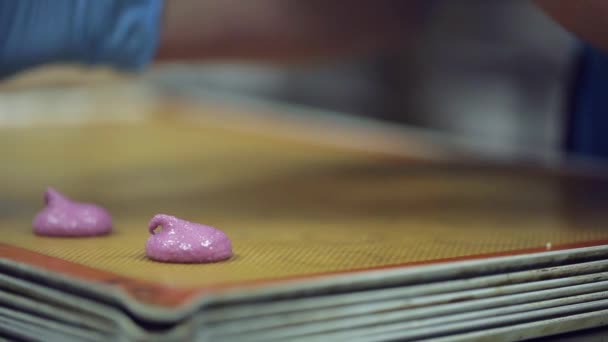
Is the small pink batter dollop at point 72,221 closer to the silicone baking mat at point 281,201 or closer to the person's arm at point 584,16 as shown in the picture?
the silicone baking mat at point 281,201

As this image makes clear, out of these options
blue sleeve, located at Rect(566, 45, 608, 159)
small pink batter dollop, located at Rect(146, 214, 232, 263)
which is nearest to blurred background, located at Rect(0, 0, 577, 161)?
blue sleeve, located at Rect(566, 45, 608, 159)

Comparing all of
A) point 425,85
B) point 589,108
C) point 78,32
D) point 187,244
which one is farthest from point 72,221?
point 425,85

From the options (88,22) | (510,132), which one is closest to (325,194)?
(88,22)

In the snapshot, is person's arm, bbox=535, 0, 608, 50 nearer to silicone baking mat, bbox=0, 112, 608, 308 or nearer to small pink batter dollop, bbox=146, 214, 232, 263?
silicone baking mat, bbox=0, 112, 608, 308

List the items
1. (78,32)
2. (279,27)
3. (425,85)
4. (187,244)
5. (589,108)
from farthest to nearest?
(425,85), (589,108), (279,27), (78,32), (187,244)

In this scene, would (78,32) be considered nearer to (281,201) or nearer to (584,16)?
(281,201)
